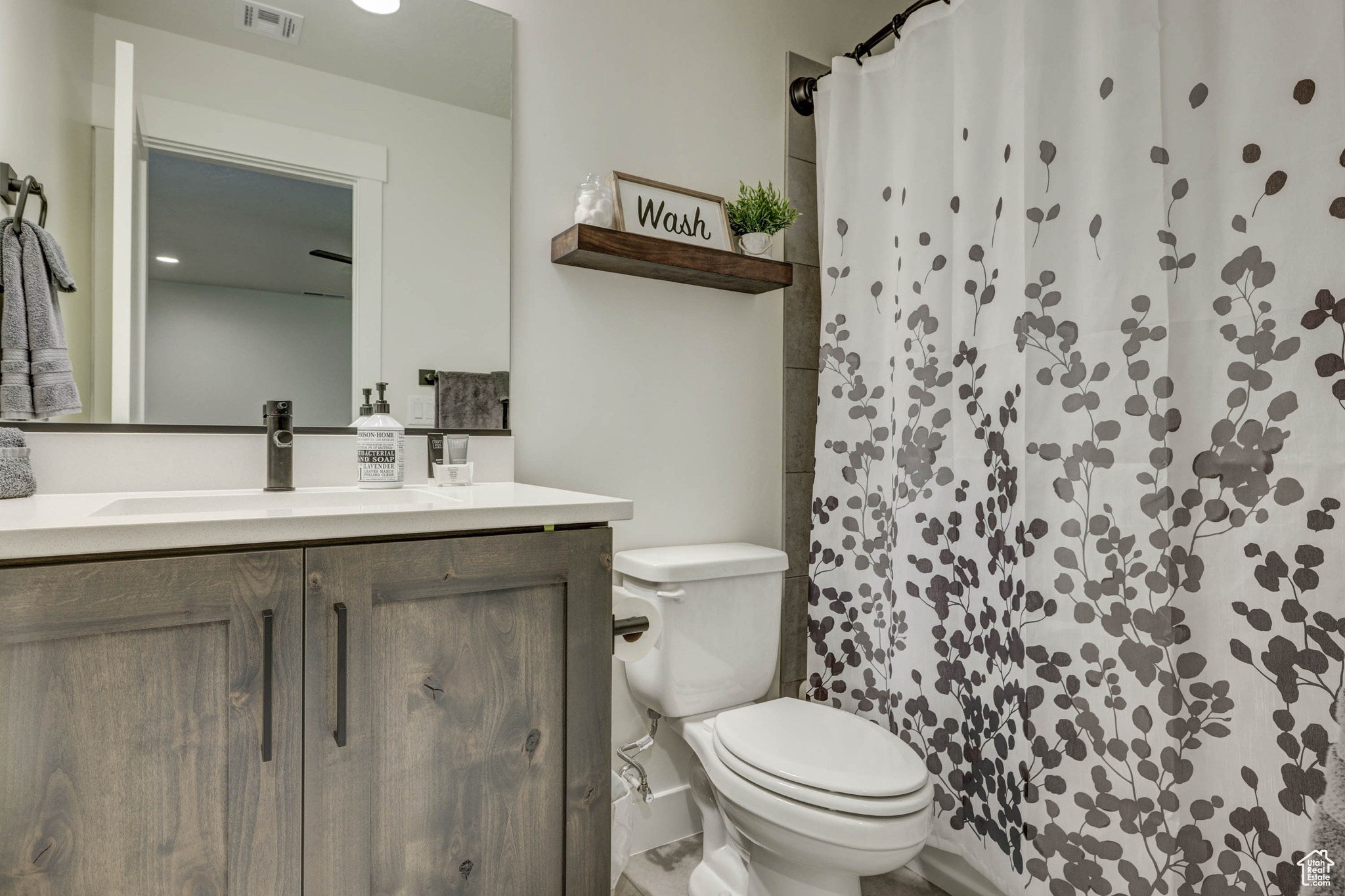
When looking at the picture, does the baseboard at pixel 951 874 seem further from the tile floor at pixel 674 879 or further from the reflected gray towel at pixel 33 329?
the reflected gray towel at pixel 33 329

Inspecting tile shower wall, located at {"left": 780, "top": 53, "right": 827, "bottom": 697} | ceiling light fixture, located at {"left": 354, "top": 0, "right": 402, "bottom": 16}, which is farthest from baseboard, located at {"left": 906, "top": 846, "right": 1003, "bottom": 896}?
ceiling light fixture, located at {"left": 354, "top": 0, "right": 402, "bottom": 16}

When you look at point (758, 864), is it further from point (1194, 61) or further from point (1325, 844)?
point (1194, 61)

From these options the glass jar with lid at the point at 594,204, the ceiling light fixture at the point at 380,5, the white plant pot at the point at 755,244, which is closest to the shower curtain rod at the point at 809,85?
the white plant pot at the point at 755,244

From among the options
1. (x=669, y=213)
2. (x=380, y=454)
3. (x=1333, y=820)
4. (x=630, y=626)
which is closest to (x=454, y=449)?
(x=380, y=454)

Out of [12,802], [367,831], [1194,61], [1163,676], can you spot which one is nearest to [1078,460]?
[1163,676]

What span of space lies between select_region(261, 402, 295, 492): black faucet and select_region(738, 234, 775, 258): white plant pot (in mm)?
1176

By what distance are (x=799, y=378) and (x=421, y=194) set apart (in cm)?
115

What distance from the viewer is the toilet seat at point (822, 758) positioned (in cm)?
118

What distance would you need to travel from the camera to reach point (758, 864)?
1.36 m

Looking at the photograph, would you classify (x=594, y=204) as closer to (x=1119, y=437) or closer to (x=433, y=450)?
(x=433, y=450)

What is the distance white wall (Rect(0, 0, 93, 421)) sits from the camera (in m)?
1.11

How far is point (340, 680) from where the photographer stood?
2.81ft

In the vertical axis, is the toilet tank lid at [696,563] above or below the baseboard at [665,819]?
above

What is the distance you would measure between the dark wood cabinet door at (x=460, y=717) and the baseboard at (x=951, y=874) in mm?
1002
